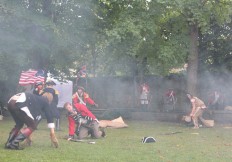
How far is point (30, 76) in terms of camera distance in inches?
699

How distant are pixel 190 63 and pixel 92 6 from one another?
5.41 m

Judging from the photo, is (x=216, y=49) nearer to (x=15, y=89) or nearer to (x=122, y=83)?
(x=122, y=83)

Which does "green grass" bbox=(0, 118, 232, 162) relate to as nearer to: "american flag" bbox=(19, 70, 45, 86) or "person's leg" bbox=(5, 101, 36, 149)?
"person's leg" bbox=(5, 101, 36, 149)

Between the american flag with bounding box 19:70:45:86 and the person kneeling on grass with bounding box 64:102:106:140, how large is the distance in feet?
19.6

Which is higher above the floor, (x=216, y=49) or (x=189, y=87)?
(x=216, y=49)

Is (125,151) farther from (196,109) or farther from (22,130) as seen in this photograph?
(196,109)

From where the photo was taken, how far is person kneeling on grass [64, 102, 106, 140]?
1148 cm

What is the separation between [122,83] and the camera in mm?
27766

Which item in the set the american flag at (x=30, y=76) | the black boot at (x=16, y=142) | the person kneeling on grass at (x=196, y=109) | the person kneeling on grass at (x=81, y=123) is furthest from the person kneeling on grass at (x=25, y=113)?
the person kneeling on grass at (x=196, y=109)

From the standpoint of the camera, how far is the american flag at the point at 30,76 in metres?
17.5

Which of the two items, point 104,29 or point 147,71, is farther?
point 147,71

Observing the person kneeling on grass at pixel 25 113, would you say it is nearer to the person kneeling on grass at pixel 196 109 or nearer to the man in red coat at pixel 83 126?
the man in red coat at pixel 83 126

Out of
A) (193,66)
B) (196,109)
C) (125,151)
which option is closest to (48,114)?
(125,151)

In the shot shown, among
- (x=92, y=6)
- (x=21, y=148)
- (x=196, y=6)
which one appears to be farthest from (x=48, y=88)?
(x=196, y=6)
